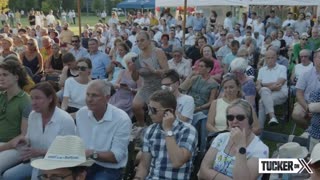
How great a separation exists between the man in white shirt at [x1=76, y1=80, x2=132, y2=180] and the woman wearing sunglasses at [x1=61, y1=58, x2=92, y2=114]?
2195 mm

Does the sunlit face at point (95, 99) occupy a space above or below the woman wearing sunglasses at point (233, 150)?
above

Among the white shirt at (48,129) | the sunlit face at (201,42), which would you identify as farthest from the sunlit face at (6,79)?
the sunlit face at (201,42)

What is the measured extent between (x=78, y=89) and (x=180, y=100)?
61.6 inches

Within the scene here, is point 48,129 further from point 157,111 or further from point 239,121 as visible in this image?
point 239,121

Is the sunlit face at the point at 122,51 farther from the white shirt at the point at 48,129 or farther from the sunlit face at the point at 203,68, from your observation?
the white shirt at the point at 48,129

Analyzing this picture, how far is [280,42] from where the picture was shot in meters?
13.2

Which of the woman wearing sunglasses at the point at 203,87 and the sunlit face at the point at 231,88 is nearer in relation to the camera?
the sunlit face at the point at 231,88

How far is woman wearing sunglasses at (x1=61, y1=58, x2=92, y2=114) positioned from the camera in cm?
641

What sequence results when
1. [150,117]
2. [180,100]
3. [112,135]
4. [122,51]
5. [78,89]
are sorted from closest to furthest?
[112,135] → [150,117] → [180,100] → [78,89] → [122,51]

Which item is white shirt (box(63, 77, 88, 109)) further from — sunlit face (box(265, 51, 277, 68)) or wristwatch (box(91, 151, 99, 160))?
sunlit face (box(265, 51, 277, 68))

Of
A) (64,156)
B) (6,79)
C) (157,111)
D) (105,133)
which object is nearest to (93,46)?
(6,79)

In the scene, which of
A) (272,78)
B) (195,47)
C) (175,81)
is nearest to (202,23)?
(195,47)

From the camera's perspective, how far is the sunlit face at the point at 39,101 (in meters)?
4.27

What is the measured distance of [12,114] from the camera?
4.67 meters
